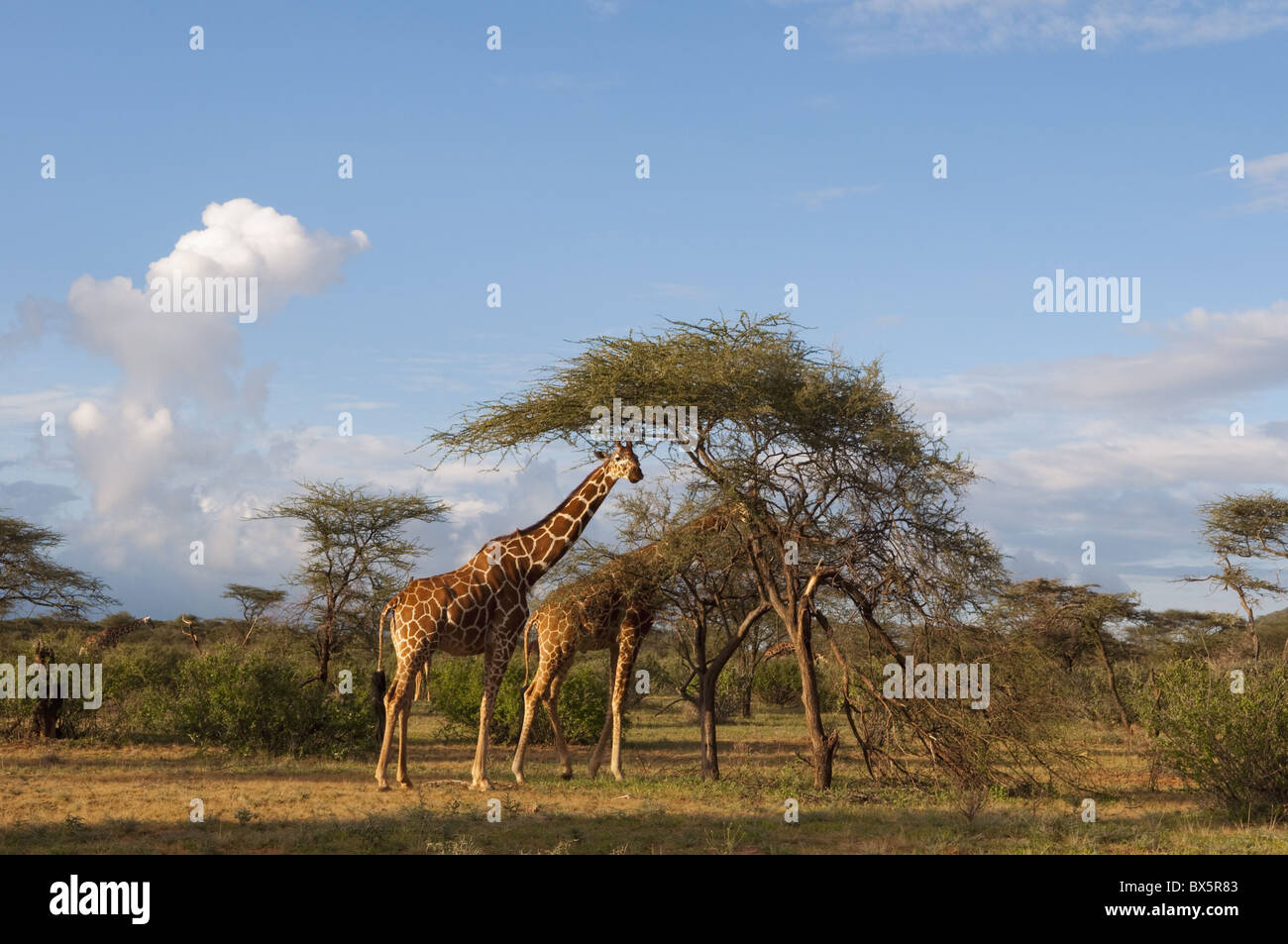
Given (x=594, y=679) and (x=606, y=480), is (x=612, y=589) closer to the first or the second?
(x=606, y=480)

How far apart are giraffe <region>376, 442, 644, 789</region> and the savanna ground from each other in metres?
1.09

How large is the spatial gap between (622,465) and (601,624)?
2498 millimetres

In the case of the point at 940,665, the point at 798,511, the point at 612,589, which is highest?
the point at 798,511

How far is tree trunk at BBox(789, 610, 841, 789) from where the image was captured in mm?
14500

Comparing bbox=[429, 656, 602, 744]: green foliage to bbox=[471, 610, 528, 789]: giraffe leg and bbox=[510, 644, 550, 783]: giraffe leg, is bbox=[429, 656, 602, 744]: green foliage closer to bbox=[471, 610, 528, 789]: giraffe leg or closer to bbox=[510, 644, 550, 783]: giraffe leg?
bbox=[510, 644, 550, 783]: giraffe leg

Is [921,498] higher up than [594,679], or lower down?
higher up

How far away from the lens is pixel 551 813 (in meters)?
12.2

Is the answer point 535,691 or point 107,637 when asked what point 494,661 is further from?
point 107,637

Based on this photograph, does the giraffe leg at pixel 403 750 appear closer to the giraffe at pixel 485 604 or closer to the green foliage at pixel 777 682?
the giraffe at pixel 485 604

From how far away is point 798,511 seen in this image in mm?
14867
